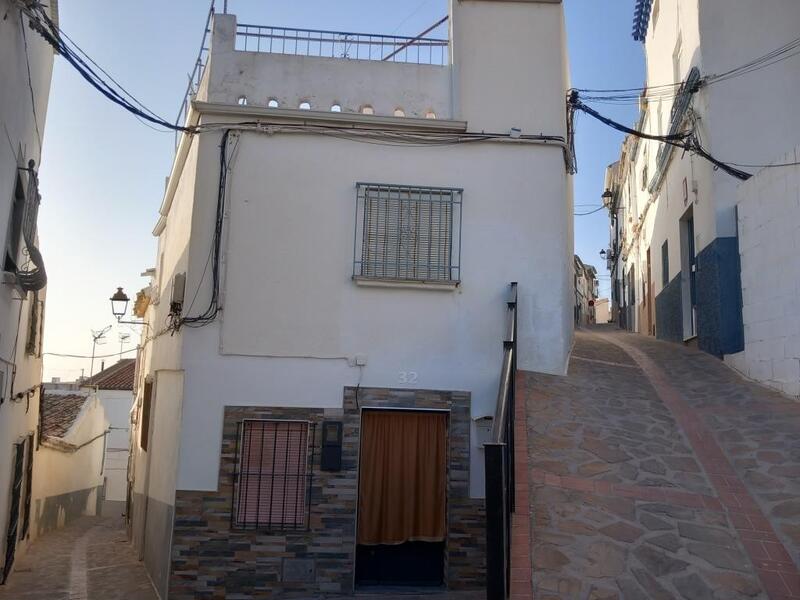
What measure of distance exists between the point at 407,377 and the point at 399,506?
4.77 feet

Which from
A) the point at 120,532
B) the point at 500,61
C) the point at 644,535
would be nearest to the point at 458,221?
the point at 500,61

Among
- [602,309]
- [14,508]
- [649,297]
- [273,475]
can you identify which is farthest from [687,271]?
[602,309]

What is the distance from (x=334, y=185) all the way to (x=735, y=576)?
6092 millimetres

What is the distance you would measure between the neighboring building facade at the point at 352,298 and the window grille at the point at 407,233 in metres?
0.02

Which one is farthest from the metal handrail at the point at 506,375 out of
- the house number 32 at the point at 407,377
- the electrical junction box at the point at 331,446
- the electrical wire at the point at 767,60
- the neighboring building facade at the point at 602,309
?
the neighboring building facade at the point at 602,309

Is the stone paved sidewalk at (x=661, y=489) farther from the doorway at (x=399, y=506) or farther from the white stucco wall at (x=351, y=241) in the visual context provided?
the doorway at (x=399, y=506)

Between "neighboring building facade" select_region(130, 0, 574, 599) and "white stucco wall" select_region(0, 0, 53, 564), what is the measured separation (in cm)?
185

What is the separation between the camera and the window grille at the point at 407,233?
917 centimetres

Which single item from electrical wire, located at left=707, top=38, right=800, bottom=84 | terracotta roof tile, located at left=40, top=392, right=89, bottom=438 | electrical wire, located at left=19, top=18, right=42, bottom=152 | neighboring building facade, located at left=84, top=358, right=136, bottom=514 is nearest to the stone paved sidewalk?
electrical wire, located at left=707, top=38, right=800, bottom=84

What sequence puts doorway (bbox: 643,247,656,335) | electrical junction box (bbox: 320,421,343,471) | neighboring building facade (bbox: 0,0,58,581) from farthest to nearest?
1. doorway (bbox: 643,247,656,335)
2. electrical junction box (bbox: 320,421,343,471)
3. neighboring building facade (bbox: 0,0,58,581)

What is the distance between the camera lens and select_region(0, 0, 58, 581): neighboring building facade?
7453mm

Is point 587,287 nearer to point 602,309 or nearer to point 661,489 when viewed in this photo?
point 602,309

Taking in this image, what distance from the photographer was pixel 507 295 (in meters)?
9.21

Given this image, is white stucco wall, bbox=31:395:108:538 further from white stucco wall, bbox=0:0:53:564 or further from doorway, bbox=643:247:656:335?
doorway, bbox=643:247:656:335
